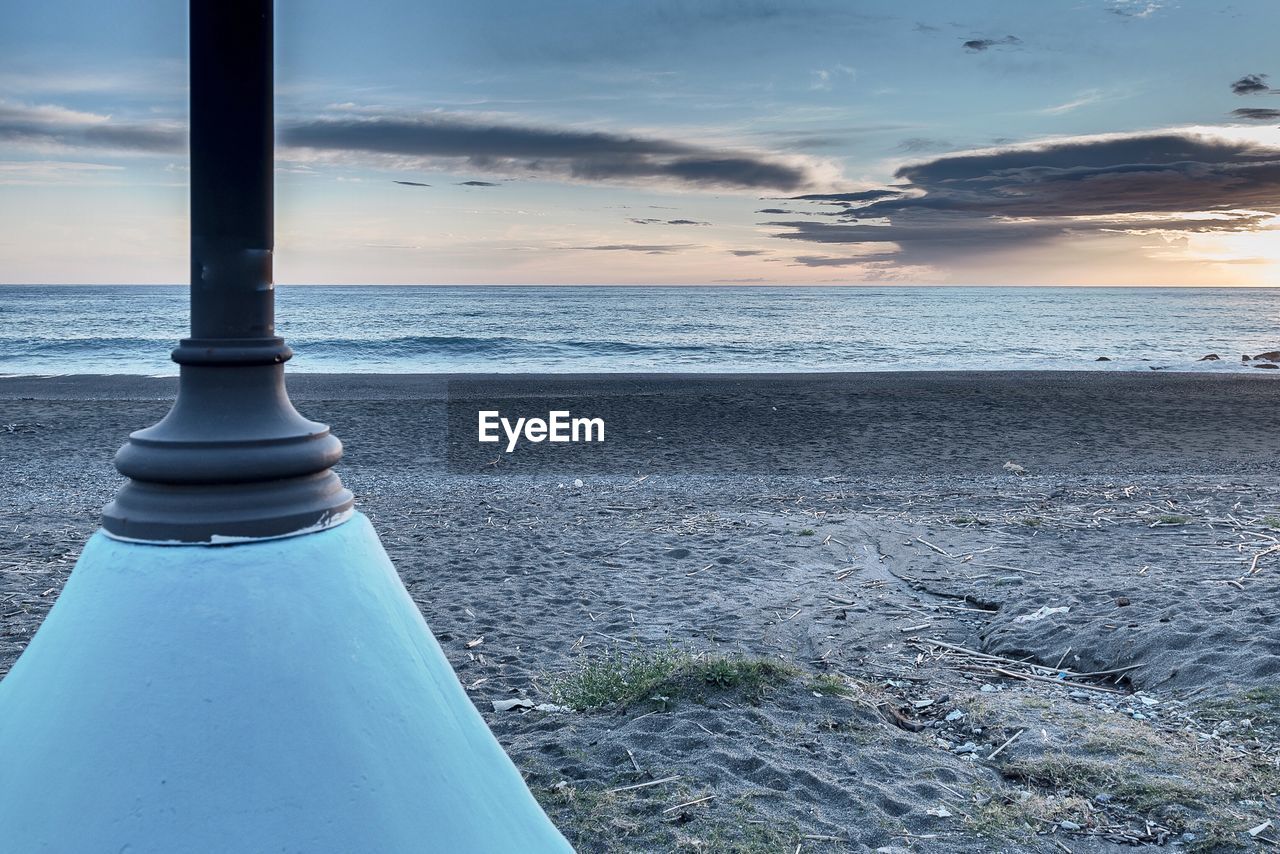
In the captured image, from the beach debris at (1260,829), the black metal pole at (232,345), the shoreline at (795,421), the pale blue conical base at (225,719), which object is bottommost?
the shoreline at (795,421)

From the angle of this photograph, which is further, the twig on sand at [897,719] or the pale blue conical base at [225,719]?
the twig on sand at [897,719]

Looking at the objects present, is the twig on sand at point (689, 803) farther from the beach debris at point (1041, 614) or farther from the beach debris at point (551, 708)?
the beach debris at point (1041, 614)

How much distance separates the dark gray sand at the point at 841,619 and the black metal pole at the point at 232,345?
2194 millimetres

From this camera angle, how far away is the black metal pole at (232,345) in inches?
68.4

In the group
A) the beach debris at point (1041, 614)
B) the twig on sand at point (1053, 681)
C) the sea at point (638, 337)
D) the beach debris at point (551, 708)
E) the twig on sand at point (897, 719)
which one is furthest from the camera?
the sea at point (638, 337)

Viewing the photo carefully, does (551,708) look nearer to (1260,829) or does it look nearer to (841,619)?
(841,619)

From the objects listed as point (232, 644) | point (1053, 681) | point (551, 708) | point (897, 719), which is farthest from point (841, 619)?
point (232, 644)

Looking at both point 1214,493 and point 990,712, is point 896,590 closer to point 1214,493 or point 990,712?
point 990,712

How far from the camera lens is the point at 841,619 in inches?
243

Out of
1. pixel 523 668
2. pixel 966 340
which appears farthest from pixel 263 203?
pixel 966 340

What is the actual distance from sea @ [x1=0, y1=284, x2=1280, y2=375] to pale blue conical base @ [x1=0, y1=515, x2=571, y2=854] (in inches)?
846

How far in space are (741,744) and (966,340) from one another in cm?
4779

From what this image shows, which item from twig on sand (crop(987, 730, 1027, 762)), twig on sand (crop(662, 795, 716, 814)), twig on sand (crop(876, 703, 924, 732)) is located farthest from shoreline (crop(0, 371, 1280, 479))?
twig on sand (crop(662, 795, 716, 814))

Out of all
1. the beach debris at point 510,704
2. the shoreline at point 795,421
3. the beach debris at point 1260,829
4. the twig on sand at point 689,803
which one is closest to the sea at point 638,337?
the shoreline at point 795,421
